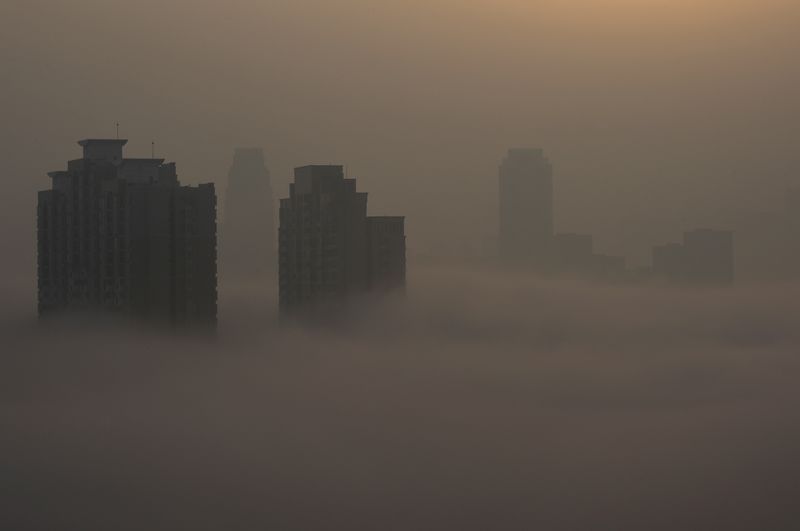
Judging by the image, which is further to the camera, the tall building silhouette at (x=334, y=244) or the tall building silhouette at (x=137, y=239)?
the tall building silhouette at (x=334, y=244)

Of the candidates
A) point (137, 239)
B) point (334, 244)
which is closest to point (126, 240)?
point (137, 239)

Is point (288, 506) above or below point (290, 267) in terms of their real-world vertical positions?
below

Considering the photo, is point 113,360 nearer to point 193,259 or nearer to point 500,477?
point 193,259

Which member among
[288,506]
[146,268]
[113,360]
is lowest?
[288,506]

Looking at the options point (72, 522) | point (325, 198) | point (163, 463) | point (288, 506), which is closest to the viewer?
point (72, 522)

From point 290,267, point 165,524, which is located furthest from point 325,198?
point 165,524

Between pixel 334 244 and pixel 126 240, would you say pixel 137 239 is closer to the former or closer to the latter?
pixel 126 240
